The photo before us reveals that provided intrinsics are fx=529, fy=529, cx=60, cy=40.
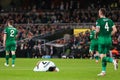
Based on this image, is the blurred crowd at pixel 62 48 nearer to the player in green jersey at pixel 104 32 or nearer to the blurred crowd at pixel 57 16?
the blurred crowd at pixel 57 16

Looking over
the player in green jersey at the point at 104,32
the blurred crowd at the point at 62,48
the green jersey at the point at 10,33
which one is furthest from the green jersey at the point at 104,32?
the blurred crowd at the point at 62,48

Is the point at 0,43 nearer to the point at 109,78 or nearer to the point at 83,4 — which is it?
the point at 83,4

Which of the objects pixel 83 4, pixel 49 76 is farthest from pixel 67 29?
pixel 49 76

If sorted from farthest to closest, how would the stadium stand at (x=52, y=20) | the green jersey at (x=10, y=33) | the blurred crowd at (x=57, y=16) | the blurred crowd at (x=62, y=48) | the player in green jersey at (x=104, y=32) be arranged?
the blurred crowd at (x=57, y=16), the stadium stand at (x=52, y=20), the blurred crowd at (x=62, y=48), the green jersey at (x=10, y=33), the player in green jersey at (x=104, y=32)

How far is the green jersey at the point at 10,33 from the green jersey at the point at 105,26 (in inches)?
320

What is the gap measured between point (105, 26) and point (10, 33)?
27.8 feet

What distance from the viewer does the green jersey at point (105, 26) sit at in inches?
774

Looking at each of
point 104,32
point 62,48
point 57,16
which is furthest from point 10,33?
point 57,16

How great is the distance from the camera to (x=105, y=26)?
1972 cm

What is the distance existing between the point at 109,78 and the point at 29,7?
3681cm

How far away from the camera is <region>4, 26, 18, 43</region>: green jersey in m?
27.0

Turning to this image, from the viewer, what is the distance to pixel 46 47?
4112 centimetres

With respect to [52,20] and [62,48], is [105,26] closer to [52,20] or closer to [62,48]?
[62,48]

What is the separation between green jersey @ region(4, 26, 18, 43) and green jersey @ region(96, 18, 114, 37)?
8.13 metres
